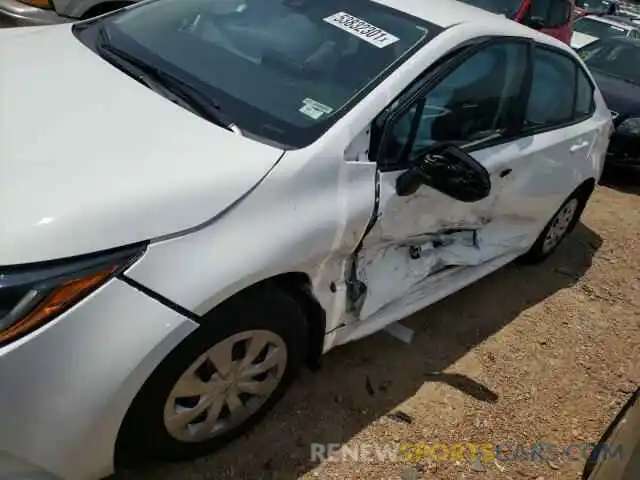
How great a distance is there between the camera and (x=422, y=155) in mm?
2602

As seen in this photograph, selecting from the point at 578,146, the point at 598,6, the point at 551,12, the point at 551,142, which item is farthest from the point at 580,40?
the point at 551,142

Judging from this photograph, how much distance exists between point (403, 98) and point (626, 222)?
370 centimetres

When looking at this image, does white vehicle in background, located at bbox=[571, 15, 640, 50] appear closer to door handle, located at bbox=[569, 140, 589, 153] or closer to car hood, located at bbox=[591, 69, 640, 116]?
car hood, located at bbox=[591, 69, 640, 116]

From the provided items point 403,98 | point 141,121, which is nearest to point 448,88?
point 403,98

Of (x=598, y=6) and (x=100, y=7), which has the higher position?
(x=100, y=7)

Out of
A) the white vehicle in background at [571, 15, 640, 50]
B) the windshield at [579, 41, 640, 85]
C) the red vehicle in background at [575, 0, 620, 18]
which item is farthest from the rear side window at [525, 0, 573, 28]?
the red vehicle in background at [575, 0, 620, 18]

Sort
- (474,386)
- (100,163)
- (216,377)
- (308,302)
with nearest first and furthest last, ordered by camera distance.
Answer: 1. (100,163)
2. (216,377)
3. (308,302)
4. (474,386)

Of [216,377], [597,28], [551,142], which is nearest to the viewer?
[216,377]

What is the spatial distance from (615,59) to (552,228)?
4893 millimetres

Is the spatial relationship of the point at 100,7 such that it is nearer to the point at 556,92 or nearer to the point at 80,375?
the point at 556,92

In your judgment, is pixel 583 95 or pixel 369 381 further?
pixel 583 95

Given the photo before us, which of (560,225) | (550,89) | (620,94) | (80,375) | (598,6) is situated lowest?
(598,6)

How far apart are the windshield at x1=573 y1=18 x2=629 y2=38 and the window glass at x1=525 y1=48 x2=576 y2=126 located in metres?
7.51

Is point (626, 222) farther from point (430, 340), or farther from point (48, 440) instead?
point (48, 440)
